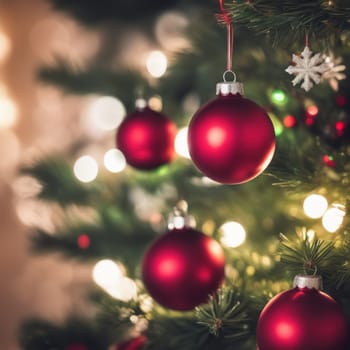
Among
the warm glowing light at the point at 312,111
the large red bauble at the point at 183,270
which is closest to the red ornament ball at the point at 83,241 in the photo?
the large red bauble at the point at 183,270

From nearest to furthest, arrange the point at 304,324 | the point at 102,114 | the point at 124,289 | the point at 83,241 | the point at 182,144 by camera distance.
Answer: the point at 304,324
the point at 124,289
the point at 182,144
the point at 83,241
the point at 102,114

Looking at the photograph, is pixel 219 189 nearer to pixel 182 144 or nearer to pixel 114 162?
pixel 182 144

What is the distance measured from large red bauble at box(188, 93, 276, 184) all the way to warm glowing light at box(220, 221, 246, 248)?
13.8 inches

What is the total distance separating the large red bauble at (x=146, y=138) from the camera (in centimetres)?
84

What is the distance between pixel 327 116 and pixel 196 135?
266 millimetres

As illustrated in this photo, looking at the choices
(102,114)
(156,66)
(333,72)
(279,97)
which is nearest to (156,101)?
(156,66)

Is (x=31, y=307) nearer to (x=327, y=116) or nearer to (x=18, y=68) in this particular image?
(x=18, y=68)

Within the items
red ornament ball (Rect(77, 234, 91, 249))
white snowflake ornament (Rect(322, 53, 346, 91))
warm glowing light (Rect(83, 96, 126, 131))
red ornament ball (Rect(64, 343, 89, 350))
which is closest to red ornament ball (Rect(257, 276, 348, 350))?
white snowflake ornament (Rect(322, 53, 346, 91))

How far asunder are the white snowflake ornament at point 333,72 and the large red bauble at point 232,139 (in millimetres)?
132

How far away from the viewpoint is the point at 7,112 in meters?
1.74

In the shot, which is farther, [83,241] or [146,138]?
[83,241]

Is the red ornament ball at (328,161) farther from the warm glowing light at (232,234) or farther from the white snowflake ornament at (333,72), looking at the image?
the warm glowing light at (232,234)

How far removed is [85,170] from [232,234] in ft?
1.27

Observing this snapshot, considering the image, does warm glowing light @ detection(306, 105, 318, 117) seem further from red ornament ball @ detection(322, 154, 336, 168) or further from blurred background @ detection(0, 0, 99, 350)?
blurred background @ detection(0, 0, 99, 350)
